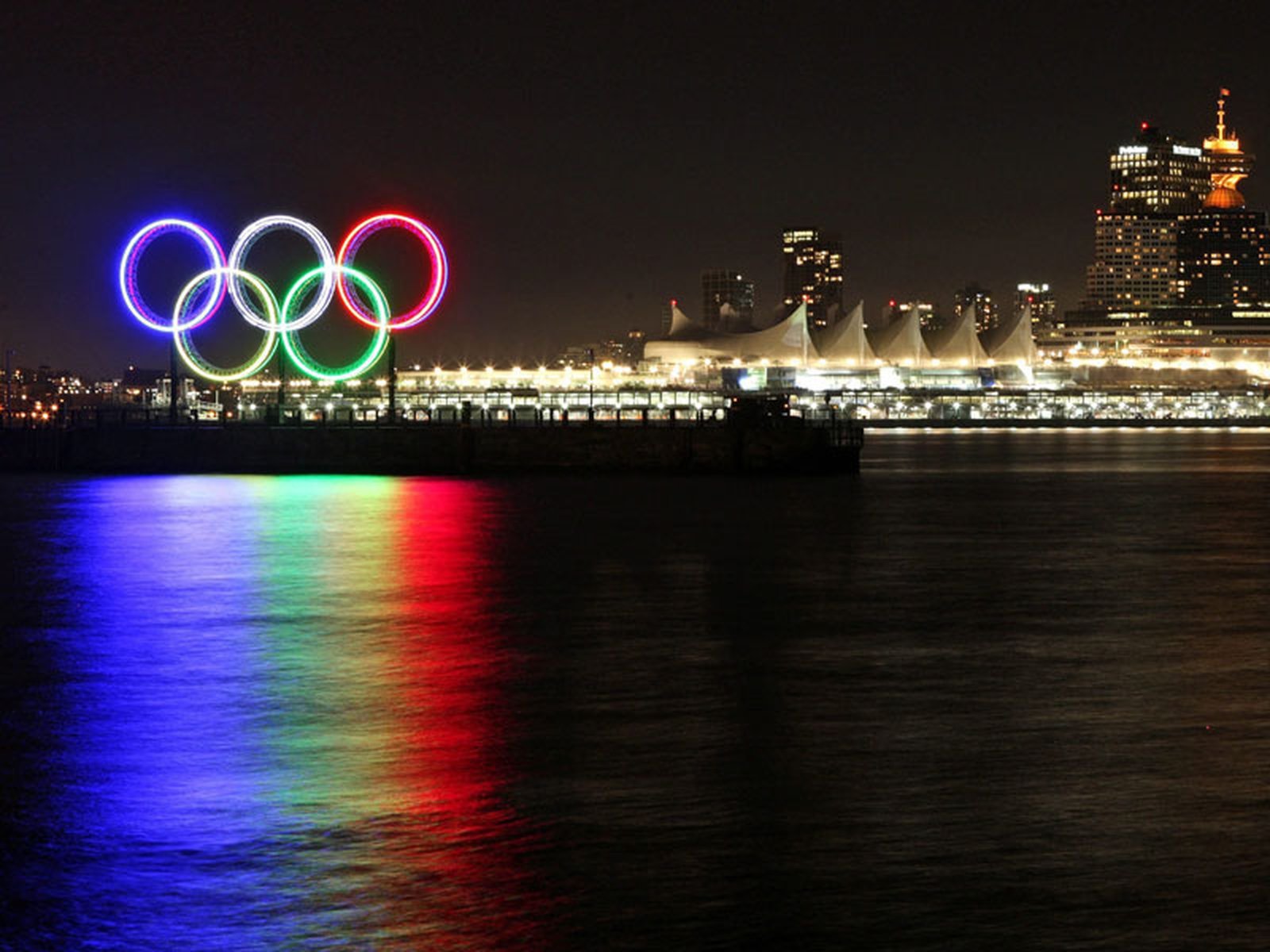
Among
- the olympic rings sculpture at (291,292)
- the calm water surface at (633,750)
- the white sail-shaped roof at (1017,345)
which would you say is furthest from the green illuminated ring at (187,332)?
the white sail-shaped roof at (1017,345)

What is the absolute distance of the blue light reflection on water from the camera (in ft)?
25.2

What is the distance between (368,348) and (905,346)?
115019mm

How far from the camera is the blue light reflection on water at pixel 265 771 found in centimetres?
769

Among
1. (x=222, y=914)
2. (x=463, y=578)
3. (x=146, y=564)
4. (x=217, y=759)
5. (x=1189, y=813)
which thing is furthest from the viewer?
(x=146, y=564)

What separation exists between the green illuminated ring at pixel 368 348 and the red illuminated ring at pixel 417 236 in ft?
0.89

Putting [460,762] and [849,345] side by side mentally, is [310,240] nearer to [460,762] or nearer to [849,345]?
[460,762]

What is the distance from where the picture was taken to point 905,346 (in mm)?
170875

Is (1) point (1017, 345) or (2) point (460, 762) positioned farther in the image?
(1) point (1017, 345)

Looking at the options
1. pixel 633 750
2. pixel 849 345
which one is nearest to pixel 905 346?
pixel 849 345

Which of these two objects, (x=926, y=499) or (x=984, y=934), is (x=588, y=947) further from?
(x=926, y=499)

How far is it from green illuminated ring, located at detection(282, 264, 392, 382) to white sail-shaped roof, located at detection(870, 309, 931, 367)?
112 meters

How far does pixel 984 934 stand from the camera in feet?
24.0

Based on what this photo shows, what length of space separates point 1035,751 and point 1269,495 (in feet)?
117

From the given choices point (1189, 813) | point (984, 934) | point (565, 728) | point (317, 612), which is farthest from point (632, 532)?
point (984, 934)
